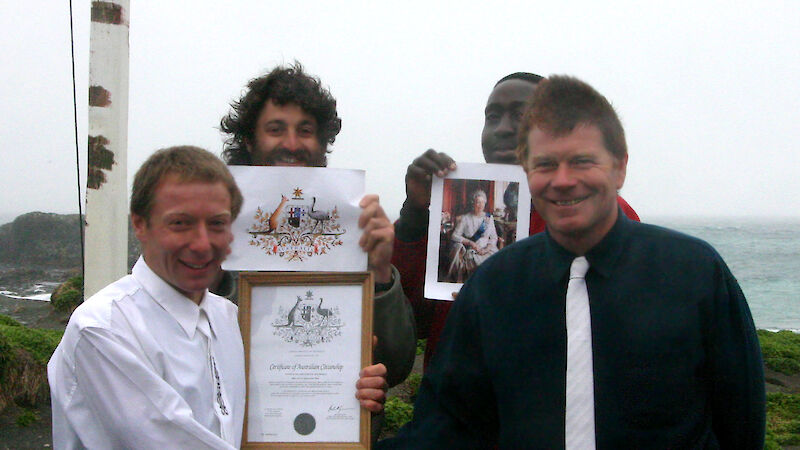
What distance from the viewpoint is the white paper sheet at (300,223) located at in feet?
9.36

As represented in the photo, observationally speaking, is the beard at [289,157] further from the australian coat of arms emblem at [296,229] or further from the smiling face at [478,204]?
the smiling face at [478,204]

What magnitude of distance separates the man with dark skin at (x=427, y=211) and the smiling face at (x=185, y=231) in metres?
0.93

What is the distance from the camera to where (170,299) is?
2.42m

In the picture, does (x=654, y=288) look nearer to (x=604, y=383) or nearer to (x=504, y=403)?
(x=604, y=383)

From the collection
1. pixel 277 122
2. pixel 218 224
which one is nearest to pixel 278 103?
pixel 277 122

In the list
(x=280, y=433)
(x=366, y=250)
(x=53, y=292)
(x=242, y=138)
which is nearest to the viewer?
(x=280, y=433)

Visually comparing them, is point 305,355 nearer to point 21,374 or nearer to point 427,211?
point 427,211

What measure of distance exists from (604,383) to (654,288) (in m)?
0.32

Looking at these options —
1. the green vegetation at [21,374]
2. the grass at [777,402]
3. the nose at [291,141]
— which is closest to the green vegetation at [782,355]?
the grass at [777,402]

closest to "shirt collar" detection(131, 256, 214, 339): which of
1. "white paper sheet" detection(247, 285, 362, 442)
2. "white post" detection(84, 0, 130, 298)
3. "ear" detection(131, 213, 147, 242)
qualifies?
"ear" detection(131, 213, 147, 242)

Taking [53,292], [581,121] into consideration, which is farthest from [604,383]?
[53,292]

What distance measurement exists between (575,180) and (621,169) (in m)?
0.21

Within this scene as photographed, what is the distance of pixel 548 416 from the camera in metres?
2.30

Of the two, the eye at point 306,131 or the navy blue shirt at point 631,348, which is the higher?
the eye at point 306,131
